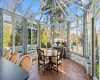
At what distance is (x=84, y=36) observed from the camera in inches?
260

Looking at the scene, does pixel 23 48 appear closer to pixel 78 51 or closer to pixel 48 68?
pixel 48 68

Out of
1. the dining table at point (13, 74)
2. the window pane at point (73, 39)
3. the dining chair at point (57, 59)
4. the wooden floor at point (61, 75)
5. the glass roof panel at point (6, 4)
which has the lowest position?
the wooden floor at point (61, 75)

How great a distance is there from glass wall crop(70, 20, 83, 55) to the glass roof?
58 centimetres

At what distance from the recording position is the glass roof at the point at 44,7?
614cm

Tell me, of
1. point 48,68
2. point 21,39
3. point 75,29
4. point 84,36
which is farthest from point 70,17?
point 48,68

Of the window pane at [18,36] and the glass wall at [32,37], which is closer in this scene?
the window pane at [18,36]

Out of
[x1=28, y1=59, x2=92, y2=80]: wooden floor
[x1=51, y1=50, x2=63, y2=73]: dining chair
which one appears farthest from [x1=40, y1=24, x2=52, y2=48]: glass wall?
[x1=28, y1=59, x2=92, y2=80]: wooden floor

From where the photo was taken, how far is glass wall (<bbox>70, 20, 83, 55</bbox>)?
7.29 m

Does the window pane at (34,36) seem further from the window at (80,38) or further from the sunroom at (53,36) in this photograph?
the window at (80,38)

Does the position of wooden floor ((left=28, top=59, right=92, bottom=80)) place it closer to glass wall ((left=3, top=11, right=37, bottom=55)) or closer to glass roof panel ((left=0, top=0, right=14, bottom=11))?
glass wall ((left=3, top=11, right=37, bottom=55))

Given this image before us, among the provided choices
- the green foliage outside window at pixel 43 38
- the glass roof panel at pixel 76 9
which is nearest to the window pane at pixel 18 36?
the green foliage outside window at pixel 43 38

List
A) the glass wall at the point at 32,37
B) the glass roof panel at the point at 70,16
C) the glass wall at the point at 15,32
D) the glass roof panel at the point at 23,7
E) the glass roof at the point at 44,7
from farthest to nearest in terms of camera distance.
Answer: the glass roof panel at the point at 70,16
the glass wall at the point at 32,37
the glass roof panel at the point at 23,7
the glass roof at the point at 44,7
the glass wall at the point at 15,32

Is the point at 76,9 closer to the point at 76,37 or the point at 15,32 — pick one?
the point at 76,37

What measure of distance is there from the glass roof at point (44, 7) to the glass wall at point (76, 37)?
0.58 metres
